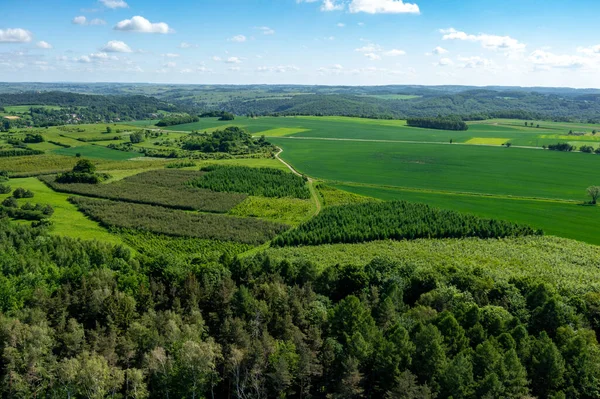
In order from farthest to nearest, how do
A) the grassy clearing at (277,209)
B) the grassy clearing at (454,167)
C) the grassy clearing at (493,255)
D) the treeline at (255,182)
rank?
the grassy clearing at (454,167)
the treeline at (255,182)
the grassy clearing at (277,209)
the grassy clearing at (493,255)

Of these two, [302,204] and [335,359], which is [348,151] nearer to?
[302,204]

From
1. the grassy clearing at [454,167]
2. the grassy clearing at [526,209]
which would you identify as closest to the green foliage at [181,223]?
the grassy clearing at [526,209]

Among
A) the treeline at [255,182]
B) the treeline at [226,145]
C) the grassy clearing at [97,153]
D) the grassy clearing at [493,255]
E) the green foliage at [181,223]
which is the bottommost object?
the grassy clearing at [493,255]

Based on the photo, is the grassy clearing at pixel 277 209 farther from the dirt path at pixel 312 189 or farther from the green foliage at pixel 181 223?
the green foliage at pixel 181 223

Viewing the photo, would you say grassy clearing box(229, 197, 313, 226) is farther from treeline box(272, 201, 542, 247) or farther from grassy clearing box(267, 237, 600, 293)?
grassy clearing box(267, 237, 600, 293)

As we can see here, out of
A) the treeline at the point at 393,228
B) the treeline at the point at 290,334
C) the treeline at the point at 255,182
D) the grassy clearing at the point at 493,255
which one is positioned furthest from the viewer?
the treeline at the point at 255,182

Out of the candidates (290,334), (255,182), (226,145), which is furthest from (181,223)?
(226,145)

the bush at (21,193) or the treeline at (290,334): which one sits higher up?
the bush at (21,193)

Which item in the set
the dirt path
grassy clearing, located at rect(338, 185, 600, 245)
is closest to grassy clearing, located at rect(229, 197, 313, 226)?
the dirt path
